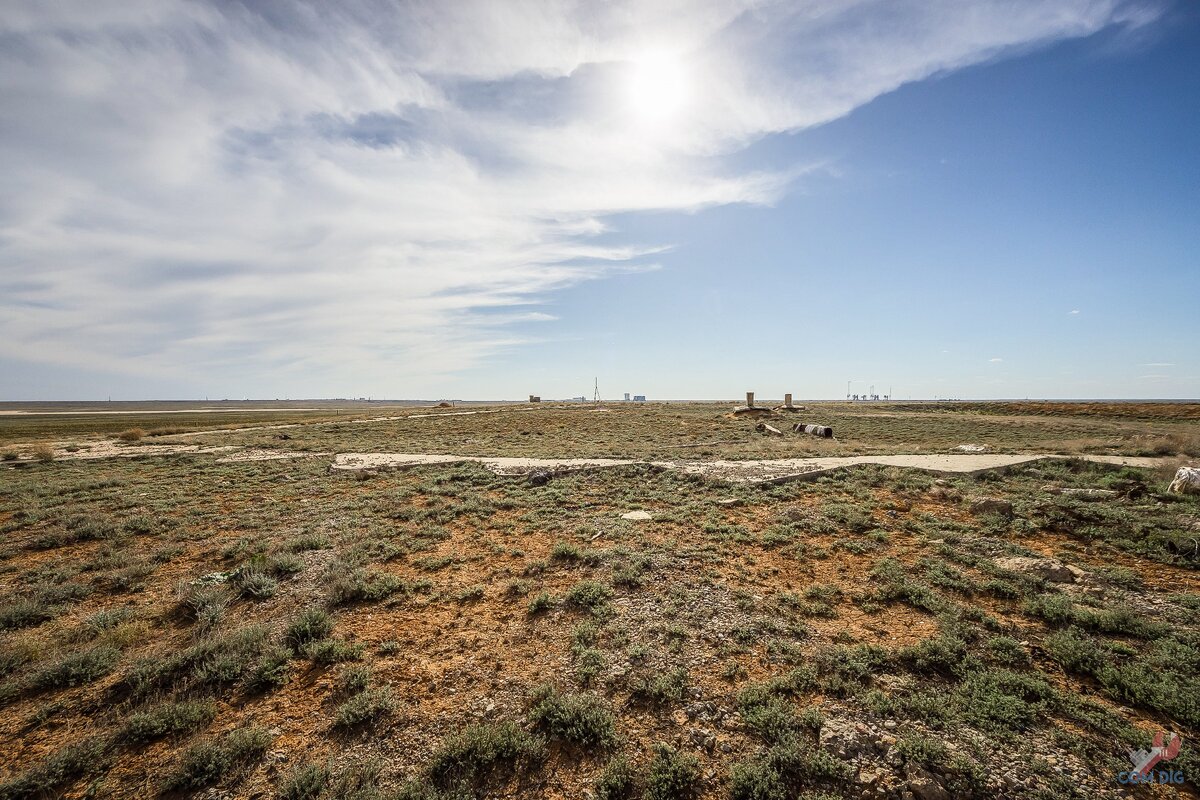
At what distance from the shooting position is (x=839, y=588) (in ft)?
24.9

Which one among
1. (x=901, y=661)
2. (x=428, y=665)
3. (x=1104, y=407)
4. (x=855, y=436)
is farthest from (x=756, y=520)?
(x=1104, y=407)

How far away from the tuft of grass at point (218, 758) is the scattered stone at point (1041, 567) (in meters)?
11.5

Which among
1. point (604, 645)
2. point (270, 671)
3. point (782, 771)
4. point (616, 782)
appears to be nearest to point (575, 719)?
point (616, 782)

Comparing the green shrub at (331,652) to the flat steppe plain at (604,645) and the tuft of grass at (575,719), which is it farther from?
the tuft of grass at (575,719)

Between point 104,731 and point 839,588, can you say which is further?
point 839,588

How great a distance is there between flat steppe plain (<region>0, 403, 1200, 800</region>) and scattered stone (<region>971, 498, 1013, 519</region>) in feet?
0.17

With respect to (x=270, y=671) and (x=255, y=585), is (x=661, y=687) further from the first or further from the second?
(x=255, y=585)

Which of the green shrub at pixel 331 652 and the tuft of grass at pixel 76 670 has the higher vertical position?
the tuft of grass at pixel 76 670

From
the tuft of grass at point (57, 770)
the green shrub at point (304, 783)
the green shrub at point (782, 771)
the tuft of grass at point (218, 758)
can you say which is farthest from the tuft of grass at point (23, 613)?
the green shrub at point (782, 771)

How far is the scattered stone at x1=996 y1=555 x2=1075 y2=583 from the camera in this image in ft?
25.1

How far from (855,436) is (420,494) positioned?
29.1 m

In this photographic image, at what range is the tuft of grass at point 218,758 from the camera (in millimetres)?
3918

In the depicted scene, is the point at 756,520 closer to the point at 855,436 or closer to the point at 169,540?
the point at 169,540

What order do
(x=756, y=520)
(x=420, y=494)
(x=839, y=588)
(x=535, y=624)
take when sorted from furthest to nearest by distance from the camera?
(x=420, y=494) → (x=756, y=520) → (x=839, y=588) → (x=535, y=624)
